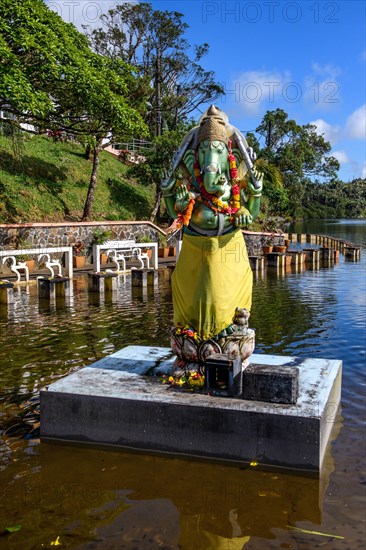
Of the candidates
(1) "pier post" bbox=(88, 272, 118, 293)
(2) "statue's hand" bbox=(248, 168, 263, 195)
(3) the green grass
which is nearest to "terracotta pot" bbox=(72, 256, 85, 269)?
(3) the green grass

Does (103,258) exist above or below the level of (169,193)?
below

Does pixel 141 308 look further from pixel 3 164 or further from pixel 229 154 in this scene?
pixel 3 164

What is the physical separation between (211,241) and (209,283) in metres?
0.50

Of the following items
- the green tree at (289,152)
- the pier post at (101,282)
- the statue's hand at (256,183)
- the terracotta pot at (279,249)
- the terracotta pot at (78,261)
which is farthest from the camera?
the green tree at (289,152)

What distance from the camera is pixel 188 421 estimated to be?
5.45m

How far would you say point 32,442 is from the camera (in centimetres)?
591

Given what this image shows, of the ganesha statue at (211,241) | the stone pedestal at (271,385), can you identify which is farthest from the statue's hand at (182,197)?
the stone pedestal at (271,385)

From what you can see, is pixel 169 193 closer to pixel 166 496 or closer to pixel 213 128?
pixel 213 128

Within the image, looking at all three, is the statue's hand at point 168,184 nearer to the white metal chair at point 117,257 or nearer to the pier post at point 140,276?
the pier post at point 140,276

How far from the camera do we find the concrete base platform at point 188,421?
16.9 feet

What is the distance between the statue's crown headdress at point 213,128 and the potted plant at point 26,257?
→ 550 inches

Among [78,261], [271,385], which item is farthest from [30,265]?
[271,385]

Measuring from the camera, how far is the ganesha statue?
20.3 ft

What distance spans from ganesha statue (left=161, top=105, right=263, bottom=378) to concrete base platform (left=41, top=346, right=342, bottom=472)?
0.74 meters
